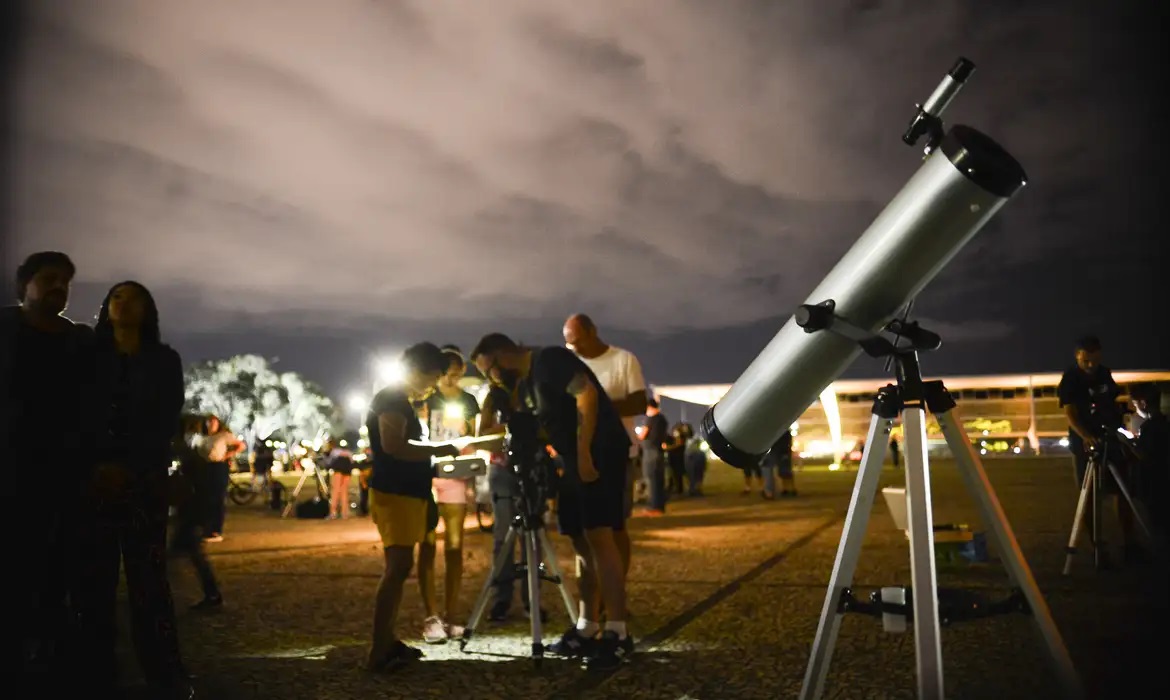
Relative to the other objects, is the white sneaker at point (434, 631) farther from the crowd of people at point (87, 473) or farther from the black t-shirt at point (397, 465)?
the crowd of people at point (87, 473)

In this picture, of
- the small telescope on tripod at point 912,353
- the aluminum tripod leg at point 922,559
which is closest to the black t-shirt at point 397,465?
the small telescope on tripod at point 912,353

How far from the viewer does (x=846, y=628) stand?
4.86 m

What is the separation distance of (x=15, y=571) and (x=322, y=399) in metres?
106

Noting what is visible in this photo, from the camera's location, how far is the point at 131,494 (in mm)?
3531

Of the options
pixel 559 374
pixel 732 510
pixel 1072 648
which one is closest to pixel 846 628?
pixel 1072 648

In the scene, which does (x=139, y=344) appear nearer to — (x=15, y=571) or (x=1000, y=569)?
(x=15, y=571)

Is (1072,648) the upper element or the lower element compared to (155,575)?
lower

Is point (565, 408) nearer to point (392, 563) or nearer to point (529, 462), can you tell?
point (529, 462)

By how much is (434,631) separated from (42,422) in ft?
8.18

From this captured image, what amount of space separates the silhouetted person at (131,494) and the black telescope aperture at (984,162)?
3.23 meters

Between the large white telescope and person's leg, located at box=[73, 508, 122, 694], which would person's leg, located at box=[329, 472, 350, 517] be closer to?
person's leg, located at box=[73, 508, 122, 694]

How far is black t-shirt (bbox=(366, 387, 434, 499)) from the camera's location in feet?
14.8

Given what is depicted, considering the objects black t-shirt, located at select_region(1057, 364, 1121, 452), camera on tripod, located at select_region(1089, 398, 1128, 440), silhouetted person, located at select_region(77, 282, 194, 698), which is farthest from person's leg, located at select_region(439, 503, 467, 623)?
camera on tripod, located at select_region(1089, 398, 1128, 440)

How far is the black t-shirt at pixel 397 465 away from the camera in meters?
4.50
